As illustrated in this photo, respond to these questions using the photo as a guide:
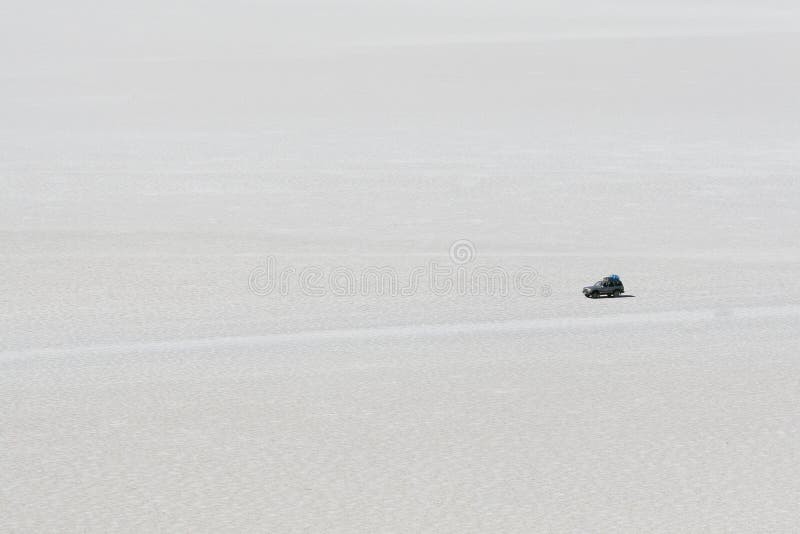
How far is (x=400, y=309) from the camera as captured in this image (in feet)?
33.1

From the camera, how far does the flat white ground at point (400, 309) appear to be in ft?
21.0

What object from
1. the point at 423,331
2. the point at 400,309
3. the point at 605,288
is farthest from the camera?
the point at 605,288

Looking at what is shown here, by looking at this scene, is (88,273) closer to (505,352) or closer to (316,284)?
(316,284)

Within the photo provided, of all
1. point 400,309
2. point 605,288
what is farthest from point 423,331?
point 605,288

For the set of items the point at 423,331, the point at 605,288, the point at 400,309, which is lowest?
the point at 423,331

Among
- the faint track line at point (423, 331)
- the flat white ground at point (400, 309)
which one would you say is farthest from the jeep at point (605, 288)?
the faint track line at point (423, 331)

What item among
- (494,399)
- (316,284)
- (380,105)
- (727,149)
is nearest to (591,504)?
(494,399)

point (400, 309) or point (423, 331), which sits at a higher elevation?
point (400, 309)

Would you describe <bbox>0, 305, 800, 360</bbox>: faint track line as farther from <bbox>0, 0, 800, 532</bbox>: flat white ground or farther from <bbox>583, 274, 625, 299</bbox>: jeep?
<bbox>583, 274, 625, 299</bbox>: jeep

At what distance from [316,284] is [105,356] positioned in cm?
238

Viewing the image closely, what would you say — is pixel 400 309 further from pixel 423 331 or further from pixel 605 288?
pixel 605 288

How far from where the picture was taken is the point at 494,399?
7.83 meters

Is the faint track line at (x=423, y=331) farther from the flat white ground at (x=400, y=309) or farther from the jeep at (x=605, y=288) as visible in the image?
the jeep at (x=605, y=288)

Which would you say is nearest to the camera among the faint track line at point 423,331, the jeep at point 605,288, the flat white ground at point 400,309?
the flat white ground at point 400,309
